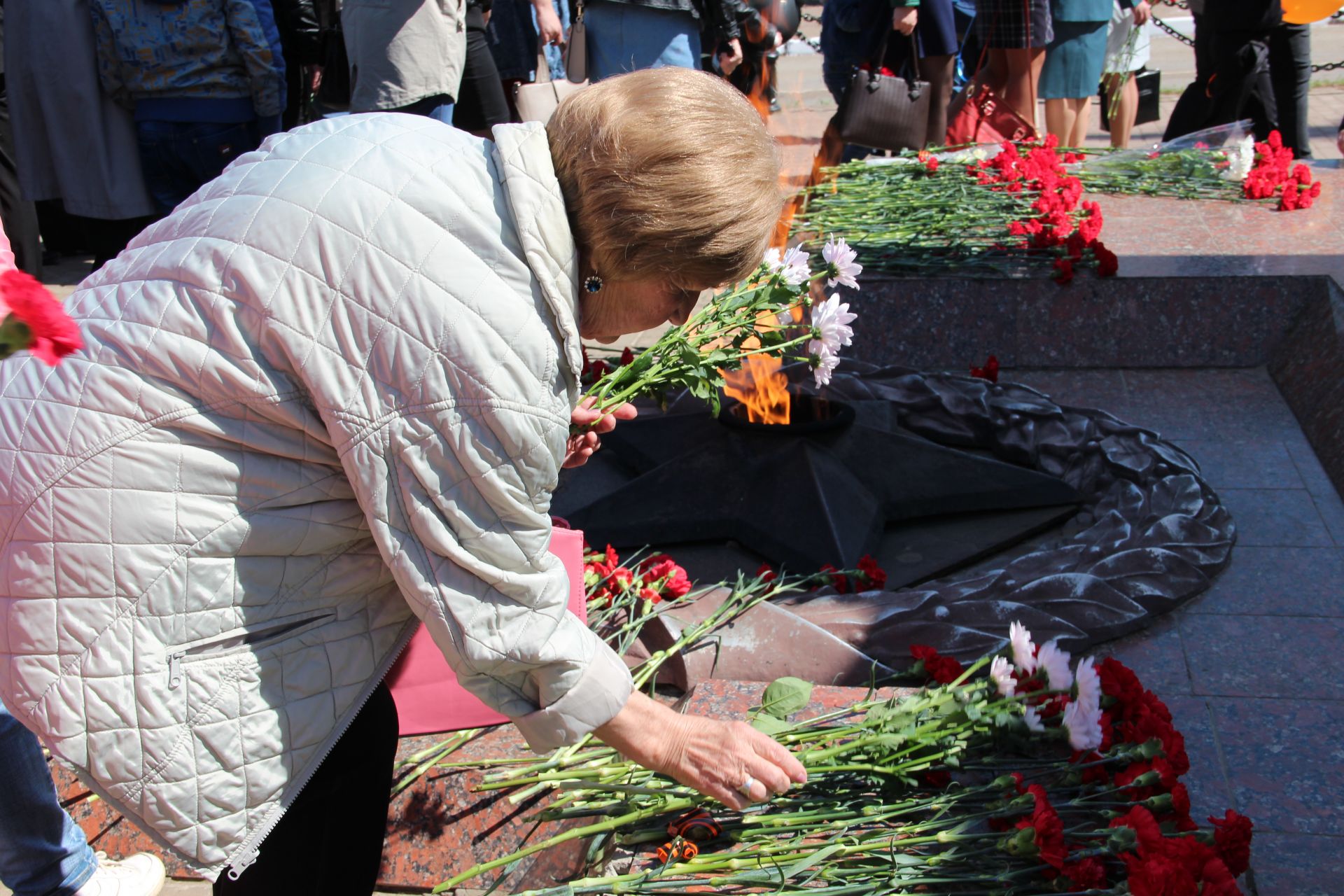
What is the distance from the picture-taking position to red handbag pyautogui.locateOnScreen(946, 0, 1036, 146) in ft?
20.6

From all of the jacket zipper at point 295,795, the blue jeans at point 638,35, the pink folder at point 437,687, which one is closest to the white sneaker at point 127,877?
the pink folder at point 437,687

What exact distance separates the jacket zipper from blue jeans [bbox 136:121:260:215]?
3155mm

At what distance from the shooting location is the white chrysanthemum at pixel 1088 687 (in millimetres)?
1965

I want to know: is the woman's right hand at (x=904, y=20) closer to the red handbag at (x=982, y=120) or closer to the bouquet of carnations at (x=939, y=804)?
the red handbag at (x=982, y=120)

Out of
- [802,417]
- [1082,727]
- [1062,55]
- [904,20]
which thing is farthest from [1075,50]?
[1082,727]

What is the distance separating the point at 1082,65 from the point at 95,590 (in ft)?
19.4

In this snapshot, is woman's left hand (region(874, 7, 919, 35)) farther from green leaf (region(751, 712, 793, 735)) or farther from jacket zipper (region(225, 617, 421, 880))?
jacket zipper (region(225, 617, 421, 880))

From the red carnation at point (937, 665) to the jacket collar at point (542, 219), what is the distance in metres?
1.16

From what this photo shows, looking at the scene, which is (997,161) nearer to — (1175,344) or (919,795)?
(1175,344)

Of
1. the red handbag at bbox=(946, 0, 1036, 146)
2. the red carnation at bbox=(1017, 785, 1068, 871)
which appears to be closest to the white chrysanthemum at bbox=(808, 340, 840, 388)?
the red carnation at bbox=(1017, 785, 1068, 871)

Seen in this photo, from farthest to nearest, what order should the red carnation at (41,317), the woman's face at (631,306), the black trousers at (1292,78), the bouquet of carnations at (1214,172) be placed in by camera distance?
the black trousers at (1292,78)
the bouquet of carnations at (1214,172)
the woman's face at (631,306)
the red carnation at (41,317)

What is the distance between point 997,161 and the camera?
223 inches

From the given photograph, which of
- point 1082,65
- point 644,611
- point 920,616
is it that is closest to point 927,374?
point 920,616

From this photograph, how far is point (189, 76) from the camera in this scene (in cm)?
412
